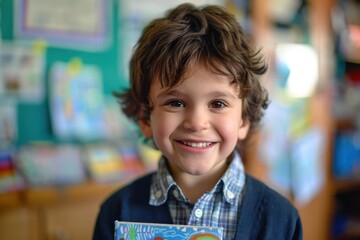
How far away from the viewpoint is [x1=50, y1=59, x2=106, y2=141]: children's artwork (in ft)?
3.97

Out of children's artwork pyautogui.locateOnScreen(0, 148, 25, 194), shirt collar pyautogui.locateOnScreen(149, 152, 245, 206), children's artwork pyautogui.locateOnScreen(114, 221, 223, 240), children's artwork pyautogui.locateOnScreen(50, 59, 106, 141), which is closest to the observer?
children's artwork pyautogui.locateOnScreen(114, 221, 223, 240)

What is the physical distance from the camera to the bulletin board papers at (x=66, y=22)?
1148 millimetres

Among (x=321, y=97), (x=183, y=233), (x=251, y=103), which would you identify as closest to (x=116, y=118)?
(x=251, y=103)

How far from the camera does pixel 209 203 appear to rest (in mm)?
712

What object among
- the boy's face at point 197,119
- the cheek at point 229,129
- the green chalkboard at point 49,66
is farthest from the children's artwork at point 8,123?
the cheek at point 229,129

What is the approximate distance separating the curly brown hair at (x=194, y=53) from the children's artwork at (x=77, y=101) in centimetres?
52

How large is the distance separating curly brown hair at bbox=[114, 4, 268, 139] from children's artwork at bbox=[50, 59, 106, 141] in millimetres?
520

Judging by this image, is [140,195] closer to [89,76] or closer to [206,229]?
[206,229]

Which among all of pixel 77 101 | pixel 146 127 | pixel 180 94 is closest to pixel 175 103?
pixel 180 94

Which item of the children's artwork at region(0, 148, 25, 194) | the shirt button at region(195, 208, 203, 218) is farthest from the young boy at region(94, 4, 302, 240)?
the children's artwork at region(0, 148, 25, 194)

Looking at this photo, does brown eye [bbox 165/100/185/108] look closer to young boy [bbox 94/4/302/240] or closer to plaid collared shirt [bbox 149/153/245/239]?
young boy [bbox 94/4/302/240]

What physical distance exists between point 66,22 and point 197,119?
2.43 feet

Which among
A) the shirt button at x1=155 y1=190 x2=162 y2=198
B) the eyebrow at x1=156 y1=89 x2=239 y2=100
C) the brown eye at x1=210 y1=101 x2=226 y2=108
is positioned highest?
the eyebrow at x1=156 y1=89 x2=239 y2=100

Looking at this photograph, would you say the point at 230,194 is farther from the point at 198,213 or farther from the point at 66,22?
the point at 66,22
